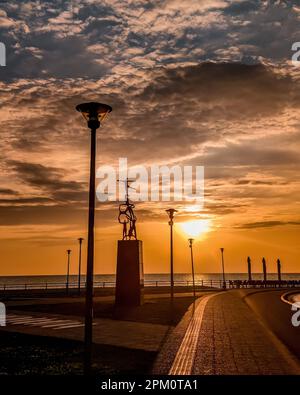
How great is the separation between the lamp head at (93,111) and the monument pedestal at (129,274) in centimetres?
1837

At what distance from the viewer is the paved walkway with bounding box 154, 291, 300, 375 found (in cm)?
902

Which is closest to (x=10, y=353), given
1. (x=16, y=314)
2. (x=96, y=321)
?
(x=96, y=321)

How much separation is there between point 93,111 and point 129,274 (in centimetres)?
1894

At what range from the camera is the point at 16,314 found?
2112cm

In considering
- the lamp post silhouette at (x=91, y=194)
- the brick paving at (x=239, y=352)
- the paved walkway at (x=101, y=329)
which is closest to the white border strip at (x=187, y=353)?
the brick paving at (x=239, y=352)

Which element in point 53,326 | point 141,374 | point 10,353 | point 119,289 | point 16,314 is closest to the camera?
point 141,374

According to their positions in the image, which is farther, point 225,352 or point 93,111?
point 225,352

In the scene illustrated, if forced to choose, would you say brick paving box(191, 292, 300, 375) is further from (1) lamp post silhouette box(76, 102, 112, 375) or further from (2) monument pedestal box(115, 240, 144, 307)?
(2) monument pedestal box(115, 240, 144, 307)

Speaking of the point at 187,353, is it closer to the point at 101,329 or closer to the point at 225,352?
the point at 225,352

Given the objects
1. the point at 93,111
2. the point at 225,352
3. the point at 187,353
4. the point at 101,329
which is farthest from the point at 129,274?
the point at 93,111

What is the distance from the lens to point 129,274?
2619 centimetres

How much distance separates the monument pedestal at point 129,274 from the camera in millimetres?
25828

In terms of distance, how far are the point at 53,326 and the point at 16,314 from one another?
5821 millimetres
